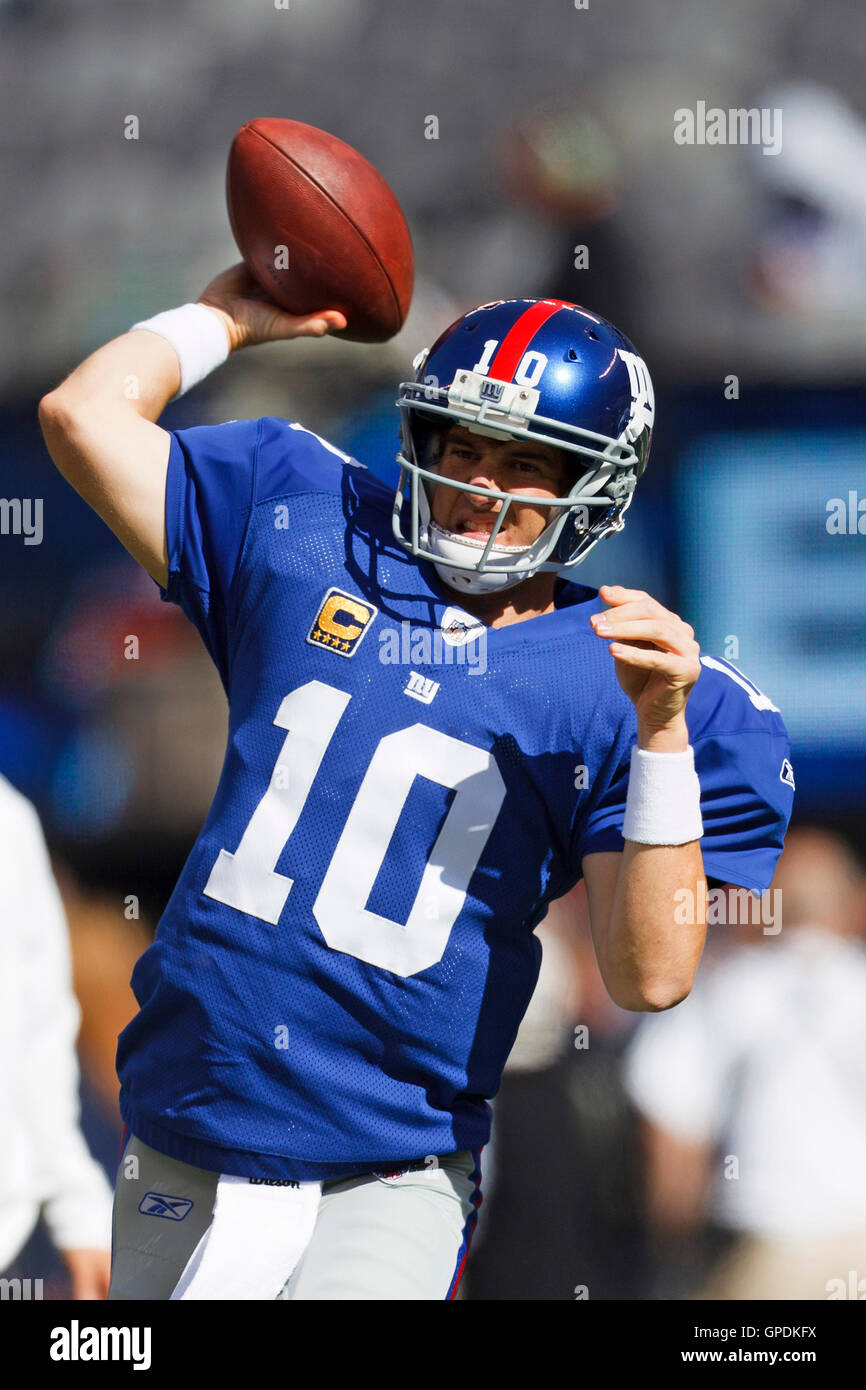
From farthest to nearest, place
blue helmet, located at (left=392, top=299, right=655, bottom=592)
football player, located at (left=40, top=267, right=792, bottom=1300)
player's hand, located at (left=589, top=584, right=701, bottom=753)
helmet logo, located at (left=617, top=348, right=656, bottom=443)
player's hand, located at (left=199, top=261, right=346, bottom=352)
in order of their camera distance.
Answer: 1. player's hand, located at (left=199, top=261, right=346, bottom=352)
2. helmet logo, located at (left=617, top=348, right=656, bottom=443)
3. blue helmet, located at (left=392, top=299, right=655, bottom=592)
4. football player, located at (left=40, top=267, right=792, bottom=1300)
5. player's hand, located at (left=589, top=584, right=701, bottom=753)

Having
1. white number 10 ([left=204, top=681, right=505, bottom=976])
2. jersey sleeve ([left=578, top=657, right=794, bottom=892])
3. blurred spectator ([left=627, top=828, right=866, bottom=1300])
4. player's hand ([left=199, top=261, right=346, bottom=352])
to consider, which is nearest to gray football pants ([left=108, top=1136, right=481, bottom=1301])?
white number 10 ([left=204, top=681, right=505, bottom=976])

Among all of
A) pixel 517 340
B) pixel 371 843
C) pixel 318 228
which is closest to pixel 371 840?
pixel 371 843

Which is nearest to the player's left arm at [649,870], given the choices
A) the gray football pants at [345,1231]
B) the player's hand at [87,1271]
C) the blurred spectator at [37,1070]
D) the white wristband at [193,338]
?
the gray football pants at [345,1231]

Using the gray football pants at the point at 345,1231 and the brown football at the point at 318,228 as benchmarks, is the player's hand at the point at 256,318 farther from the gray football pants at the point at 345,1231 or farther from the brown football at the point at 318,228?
the gray football pants at the point at 345,1231

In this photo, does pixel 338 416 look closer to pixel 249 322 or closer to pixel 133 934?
pixel 249 322

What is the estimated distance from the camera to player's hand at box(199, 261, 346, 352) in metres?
2.01

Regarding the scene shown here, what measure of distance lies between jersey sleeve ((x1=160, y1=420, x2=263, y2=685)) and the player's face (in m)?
0.26

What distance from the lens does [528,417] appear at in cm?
168

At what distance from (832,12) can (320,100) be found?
976mm

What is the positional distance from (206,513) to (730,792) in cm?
75

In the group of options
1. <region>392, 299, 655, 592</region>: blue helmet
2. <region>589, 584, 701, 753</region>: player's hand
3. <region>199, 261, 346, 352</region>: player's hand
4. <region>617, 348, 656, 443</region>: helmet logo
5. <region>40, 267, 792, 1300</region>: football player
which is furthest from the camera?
<region>199, 261, 346, 352</region>: player's hand

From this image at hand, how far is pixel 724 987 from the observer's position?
2.54 meters

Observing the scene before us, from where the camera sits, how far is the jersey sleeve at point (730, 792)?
1.63m

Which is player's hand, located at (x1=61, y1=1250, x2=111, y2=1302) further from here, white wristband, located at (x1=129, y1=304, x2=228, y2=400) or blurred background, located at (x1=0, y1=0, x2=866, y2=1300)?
white wristband, located at (x1=129, y1=304, x2=228, y2=400)
